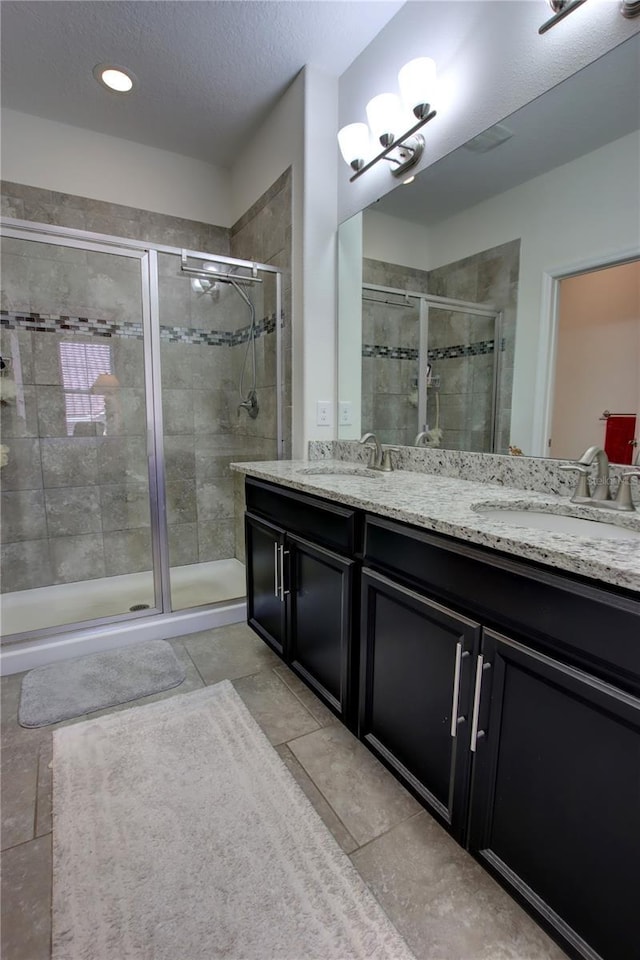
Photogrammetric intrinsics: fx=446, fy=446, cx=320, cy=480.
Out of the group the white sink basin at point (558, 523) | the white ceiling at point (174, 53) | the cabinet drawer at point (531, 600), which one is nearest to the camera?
the cabinet drawer at point (531, 600)

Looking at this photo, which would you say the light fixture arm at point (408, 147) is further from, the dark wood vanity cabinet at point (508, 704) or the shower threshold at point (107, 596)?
the shower threshold at point (107, 596)

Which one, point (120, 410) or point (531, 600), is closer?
point (531, 600)

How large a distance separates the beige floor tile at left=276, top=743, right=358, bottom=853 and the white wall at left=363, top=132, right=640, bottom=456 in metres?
1.24

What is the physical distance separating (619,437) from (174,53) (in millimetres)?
2438

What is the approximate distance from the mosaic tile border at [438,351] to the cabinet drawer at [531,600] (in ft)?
2.81

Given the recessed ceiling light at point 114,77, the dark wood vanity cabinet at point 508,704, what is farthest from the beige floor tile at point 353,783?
the recessed ceiling light at point 114,77

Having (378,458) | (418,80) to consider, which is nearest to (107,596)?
(378,458)

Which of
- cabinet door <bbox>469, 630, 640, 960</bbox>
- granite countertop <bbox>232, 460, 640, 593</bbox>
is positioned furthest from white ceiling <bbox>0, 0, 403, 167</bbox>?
cabinet door <bbox>469, 630, 640, 960</bbox>

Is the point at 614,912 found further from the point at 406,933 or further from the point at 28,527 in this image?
the point at 28,527

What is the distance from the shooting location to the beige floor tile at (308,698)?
5.45 feet

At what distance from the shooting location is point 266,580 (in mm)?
1947

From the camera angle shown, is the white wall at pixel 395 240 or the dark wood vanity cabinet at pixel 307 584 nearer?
the dark wood vanity cabinet at pixel 307 584

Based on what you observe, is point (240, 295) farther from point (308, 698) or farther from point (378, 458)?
point (308, 698)

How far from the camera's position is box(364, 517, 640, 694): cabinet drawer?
28.6 inches
